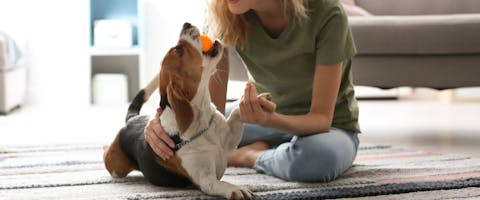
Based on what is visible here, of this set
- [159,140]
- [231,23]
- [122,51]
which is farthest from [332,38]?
[122,51]

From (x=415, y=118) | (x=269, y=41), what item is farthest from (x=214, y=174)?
(x=415, y=118)

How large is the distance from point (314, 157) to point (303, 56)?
25 centimetres

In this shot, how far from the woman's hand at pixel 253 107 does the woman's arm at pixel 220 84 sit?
39 cm

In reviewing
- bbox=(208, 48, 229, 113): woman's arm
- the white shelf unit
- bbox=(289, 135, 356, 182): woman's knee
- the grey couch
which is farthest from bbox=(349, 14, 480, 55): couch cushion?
the white shelf unit

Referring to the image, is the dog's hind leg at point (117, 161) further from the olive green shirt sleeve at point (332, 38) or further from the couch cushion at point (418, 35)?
the couch cushion at point (418, 35)

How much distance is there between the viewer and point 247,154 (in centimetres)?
190

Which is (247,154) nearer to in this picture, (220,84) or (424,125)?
(220,84)

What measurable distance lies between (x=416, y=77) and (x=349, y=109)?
822 mm

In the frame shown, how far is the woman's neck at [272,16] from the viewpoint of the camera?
5.48ft

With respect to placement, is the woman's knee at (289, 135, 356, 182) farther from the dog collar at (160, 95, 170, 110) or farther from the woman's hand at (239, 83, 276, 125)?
the dog collar at (160, 95, 170, 110)

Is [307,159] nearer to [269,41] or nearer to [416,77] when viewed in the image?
[269,41]

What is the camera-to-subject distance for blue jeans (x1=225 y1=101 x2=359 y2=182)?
1639mm

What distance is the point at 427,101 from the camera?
418 cm

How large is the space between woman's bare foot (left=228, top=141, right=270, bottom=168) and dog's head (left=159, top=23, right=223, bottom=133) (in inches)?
18.6
